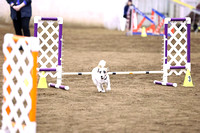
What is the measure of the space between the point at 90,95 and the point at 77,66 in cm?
322

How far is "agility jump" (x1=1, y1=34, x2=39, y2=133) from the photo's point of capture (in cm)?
362

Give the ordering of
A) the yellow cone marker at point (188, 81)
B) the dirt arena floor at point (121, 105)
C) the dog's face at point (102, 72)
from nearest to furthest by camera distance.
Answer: the dirt arena floor at point (121, 105) → the dog's face at point (102, 72) → the yellow cone marker at point (188, 81)

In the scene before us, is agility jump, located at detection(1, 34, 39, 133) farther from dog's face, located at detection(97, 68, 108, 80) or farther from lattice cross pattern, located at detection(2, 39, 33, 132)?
dog's face, located at detection(97, 68, 108, 80)

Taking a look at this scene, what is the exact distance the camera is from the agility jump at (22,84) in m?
3.62

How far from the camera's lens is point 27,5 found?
10.1m

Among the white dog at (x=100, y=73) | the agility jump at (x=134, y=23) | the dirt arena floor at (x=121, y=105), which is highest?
the agility jump at (x=134, y=23)

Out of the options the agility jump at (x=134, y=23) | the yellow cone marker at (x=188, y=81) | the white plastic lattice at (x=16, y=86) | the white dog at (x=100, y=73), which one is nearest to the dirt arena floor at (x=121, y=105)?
the yellow cone marker at (x=188, y=81)

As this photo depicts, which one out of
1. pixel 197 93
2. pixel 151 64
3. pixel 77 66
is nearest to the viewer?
pixel 197 93

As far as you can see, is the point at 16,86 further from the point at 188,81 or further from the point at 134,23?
the point at 134,23

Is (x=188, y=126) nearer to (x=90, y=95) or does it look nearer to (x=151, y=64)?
(x=90, y=95)

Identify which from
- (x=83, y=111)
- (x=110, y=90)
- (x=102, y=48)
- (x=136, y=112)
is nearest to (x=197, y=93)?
(x=110, y=90)

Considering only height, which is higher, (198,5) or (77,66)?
(198,5)

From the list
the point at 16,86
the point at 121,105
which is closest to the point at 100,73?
the point at 121,105

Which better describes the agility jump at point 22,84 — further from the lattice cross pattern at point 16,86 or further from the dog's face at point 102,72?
the dog's face at point 102,72
